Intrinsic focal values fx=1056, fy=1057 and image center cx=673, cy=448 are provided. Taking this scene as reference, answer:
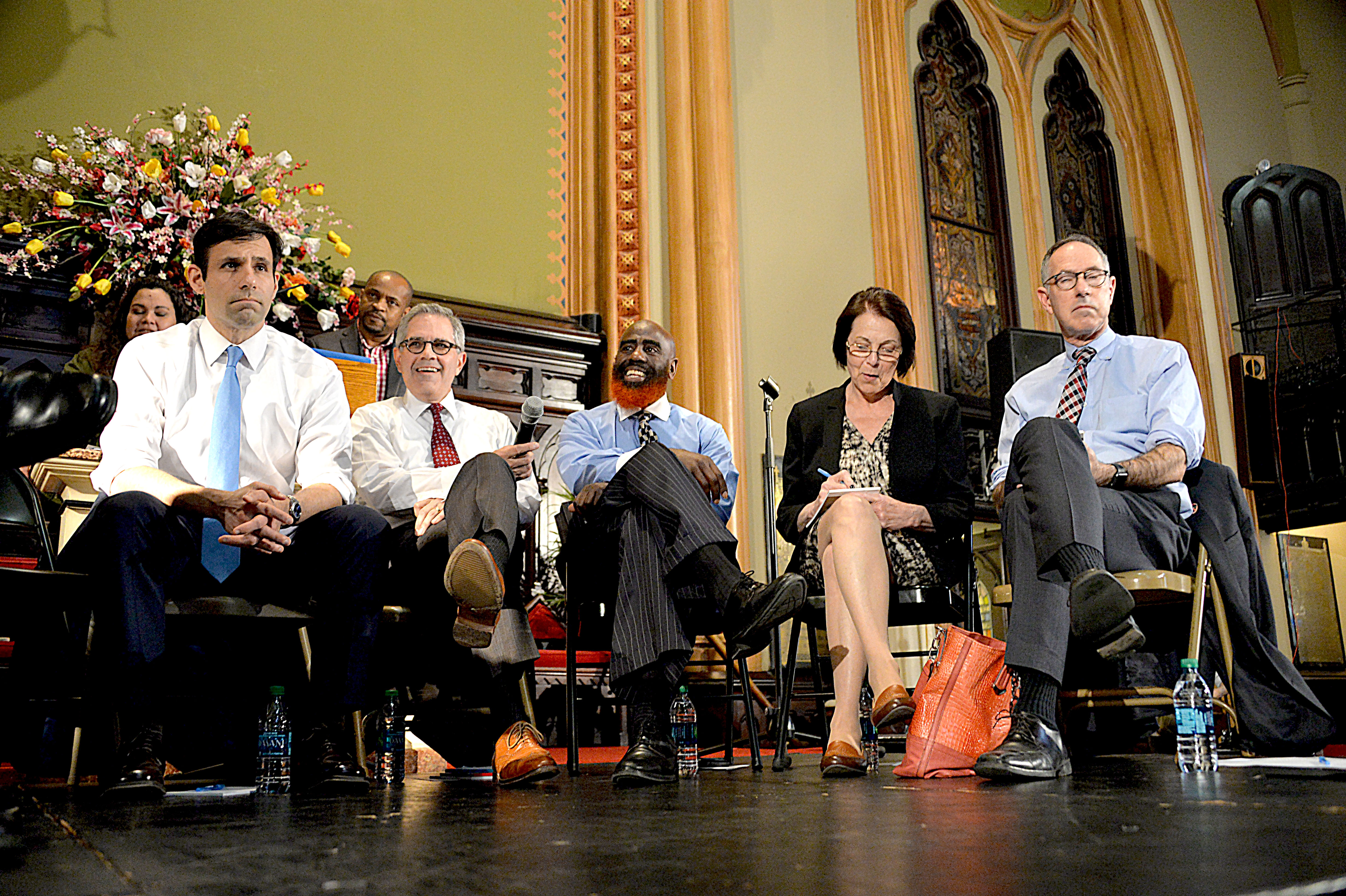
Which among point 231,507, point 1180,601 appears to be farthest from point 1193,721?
point 231,507

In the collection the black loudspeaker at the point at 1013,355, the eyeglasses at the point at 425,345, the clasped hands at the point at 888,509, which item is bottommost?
the clasped hands at the point at 888,509

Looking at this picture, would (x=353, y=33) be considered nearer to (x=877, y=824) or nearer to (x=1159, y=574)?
(x=1159, y=574)

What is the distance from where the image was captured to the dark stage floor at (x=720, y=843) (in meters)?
0.80

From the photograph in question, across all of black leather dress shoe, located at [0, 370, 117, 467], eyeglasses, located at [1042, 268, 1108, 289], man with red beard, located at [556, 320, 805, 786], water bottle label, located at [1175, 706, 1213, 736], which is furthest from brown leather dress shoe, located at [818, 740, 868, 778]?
black leather dress shoe, located at [0, 370, 117, 467]

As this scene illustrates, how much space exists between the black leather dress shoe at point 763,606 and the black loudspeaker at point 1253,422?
226 inches

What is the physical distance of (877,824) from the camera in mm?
1181

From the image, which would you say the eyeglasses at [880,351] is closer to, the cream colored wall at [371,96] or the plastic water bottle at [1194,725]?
the plastic water bottle at [1194,725]

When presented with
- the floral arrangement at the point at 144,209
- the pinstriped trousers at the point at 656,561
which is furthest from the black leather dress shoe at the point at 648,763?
the floral arrangement at the point at 144,209

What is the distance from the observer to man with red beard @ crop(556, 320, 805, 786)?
79.9 inches

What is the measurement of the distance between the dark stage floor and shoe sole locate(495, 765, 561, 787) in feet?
0.88

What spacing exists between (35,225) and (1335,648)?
23.7 feet

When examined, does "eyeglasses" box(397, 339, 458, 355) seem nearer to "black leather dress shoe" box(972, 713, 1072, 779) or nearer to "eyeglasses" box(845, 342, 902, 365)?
"eyeglasses" box(845, 342, 902, 365)

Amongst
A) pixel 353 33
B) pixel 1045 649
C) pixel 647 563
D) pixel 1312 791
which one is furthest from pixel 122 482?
pixel 353 33

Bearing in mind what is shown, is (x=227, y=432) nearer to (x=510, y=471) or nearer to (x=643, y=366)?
(x=510, y=471)
